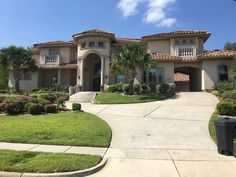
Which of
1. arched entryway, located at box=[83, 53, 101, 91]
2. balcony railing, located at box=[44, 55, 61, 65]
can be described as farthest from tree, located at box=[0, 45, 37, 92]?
arched entryway, located at box=[83, 53, 101, 91]

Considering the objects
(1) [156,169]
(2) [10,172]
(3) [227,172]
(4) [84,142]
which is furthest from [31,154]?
(3) [227,172]

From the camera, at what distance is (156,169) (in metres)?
7.08

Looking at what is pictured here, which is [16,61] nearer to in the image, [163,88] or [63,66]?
[63,66]

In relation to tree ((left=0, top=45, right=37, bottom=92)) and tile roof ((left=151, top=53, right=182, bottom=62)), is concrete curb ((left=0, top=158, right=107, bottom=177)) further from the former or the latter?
tree ((left=0, top=45, right=37, bottom=92))

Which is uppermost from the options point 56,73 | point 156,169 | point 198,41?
point 198,41

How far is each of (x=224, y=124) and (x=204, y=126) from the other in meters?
6.16

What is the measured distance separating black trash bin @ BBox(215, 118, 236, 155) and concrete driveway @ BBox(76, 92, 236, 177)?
0.47m

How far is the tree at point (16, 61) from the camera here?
32.6 meters

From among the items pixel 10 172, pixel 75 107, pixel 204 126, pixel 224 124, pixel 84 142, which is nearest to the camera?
pixel 10 172

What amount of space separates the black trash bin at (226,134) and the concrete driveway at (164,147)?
0.47 metres

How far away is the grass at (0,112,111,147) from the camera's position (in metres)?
10.1

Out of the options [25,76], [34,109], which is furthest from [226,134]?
[25,76]

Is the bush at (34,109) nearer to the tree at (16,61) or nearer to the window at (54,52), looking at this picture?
the tree at (16,61)

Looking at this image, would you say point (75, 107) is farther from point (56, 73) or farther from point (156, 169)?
point (56, 73)
